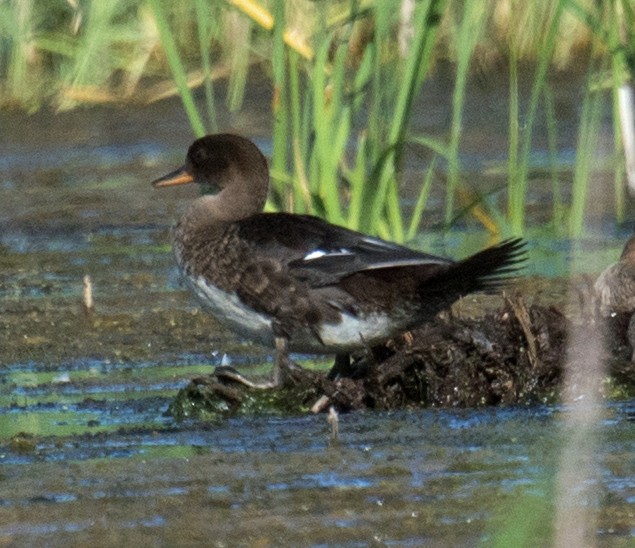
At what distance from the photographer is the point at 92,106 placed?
1196 centimetres

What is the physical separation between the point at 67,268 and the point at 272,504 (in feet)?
12.8

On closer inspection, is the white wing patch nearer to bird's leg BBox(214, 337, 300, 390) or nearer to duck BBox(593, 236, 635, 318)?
bird's leg BBox(214, 337, 300, 390)

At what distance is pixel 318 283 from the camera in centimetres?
480

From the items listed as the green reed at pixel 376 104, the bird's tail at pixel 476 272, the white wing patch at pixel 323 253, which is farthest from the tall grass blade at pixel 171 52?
the bird's tail at pixel 476 272

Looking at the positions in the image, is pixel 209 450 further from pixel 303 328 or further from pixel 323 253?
pixel 323 253

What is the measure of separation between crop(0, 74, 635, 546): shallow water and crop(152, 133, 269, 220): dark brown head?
1.61 ft

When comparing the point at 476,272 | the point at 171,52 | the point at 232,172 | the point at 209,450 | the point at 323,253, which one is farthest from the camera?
the point at 171,52

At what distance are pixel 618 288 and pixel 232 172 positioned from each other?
1.32 metres

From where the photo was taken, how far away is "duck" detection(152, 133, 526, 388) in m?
4.66

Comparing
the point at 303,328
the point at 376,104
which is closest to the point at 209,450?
the point at 303,328

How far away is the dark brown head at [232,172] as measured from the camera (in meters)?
5.35

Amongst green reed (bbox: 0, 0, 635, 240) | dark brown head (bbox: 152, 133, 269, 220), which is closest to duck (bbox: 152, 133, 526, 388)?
dark brown head (bbox: 152, 133, 269, 220)

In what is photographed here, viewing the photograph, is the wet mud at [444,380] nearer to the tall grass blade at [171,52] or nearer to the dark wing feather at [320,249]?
the dark wing feather at [320,249]

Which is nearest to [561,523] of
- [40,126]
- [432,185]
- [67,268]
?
[67,268]
